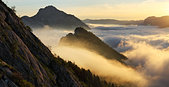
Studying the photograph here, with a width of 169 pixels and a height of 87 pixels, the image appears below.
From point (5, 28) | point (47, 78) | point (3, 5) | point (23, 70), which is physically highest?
point (3, 5)

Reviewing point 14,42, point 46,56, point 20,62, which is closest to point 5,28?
point 14,42

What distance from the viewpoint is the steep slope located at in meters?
36.7

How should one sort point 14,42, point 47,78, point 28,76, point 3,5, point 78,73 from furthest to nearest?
point 78,73 < point 3,5 < point 47,78 < point 14,42 < point 28,76

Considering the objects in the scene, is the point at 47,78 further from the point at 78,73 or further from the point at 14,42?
the point at 78,73

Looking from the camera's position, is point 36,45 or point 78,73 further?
point 78,73

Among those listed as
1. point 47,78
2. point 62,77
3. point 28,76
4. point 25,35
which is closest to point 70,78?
point 62,77

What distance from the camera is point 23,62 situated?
45.8 metres

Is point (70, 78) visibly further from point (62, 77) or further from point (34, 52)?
point (34, 52)

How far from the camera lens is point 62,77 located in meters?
63.4

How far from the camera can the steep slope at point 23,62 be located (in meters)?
36.7

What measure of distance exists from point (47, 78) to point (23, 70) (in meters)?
9.18

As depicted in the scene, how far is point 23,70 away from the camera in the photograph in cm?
4497

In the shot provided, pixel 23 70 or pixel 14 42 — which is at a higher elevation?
pixel 14 42

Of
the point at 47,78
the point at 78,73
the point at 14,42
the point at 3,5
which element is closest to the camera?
the point at 14,42
